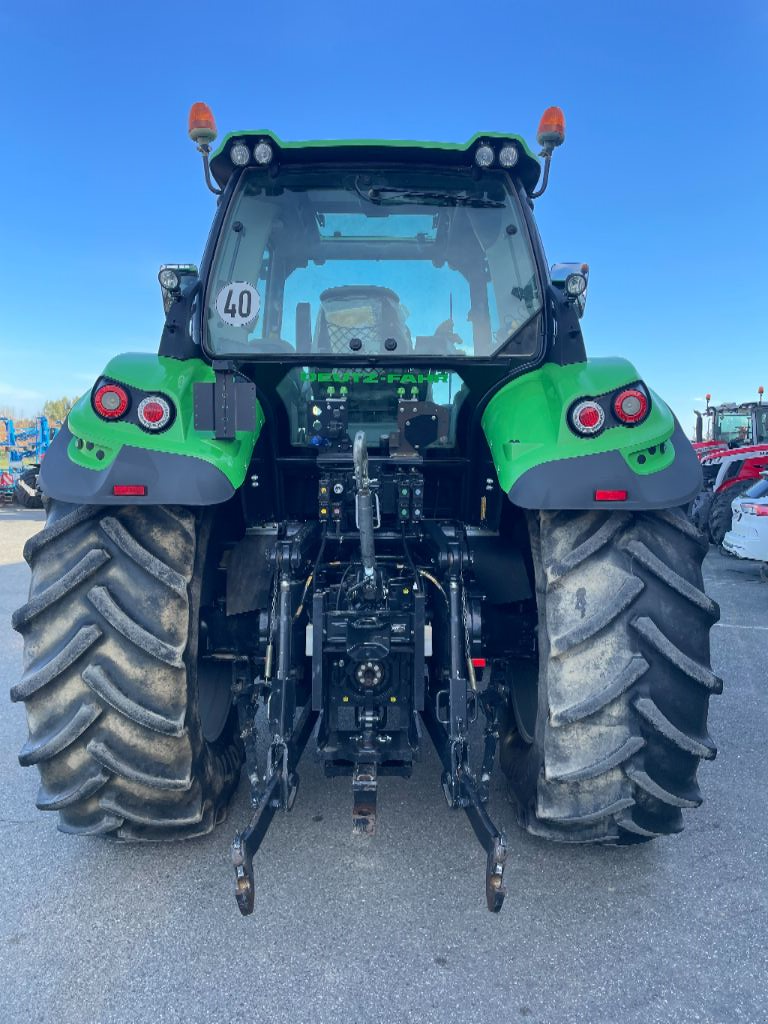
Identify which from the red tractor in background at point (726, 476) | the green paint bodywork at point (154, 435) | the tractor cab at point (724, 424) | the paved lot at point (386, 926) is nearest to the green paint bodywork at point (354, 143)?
the green paint bodywork at point (154, 435)

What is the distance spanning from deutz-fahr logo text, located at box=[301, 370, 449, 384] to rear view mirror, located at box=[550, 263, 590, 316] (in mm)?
547

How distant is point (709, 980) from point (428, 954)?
79cm

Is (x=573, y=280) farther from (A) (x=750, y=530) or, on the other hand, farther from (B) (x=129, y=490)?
(A) (x=750, y=530)

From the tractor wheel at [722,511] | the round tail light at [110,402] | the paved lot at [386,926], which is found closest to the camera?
the paved lot at [386,926]

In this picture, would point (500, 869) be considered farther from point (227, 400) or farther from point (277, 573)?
point (227, 400)

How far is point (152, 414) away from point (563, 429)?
4.29 feet

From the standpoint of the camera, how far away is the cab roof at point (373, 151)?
8.76ft

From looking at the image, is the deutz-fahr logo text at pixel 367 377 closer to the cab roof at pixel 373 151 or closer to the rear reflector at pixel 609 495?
the cab roof at pixel 373 151

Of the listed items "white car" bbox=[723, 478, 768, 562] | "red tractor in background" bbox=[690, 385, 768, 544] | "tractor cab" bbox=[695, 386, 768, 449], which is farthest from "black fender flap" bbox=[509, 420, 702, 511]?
"tractor cab" bbox=[695, 386, 768, 449]

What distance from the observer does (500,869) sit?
1.96m

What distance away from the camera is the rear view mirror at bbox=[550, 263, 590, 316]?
2691mm

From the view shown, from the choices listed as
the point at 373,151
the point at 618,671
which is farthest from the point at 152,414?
the point at 618,671

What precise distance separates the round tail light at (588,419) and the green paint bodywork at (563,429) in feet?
0.07

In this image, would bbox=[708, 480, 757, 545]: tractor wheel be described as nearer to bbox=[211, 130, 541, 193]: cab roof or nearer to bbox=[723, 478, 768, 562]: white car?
bbox=[723, 478, 768, 562]: white car
